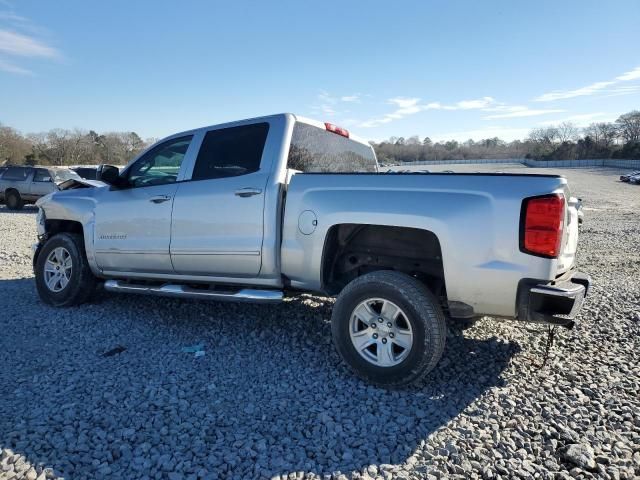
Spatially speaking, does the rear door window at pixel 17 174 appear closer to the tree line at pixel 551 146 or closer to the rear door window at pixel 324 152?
the rear door window at pixel 324 152

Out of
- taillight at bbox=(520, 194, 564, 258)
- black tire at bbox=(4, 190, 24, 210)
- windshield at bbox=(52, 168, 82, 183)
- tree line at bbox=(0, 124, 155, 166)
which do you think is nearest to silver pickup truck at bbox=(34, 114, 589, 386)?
taillight at bbox=(520, 194, 564, 258)

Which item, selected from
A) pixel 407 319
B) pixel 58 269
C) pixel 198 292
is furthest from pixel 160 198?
pixel 407 319

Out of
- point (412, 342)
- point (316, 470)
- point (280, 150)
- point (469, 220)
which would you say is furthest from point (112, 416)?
point (469, 220)

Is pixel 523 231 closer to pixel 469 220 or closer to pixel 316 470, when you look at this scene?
pixel 469 220

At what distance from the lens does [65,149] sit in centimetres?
6181

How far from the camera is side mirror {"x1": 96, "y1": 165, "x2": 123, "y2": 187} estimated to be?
4877 mm

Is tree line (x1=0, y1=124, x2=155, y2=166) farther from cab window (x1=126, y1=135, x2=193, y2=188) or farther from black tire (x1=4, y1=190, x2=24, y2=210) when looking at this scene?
cab window (x1=126, y1=135, x2=193, y2=188)

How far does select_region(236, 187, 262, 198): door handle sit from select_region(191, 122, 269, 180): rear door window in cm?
19

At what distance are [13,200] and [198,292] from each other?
1781 cm

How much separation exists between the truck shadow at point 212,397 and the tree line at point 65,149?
178 ft

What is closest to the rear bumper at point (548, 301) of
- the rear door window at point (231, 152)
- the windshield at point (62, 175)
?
the rear door window at point (231, 152)

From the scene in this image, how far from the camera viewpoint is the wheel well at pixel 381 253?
12.0 ft

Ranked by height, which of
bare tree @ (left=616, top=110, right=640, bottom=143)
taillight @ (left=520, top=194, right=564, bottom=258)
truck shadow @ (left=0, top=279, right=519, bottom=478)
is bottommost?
truck shadow @ (left=0, top=279, right=519, bottom=478)

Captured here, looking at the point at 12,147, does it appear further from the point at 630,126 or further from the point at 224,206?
the point at 630,126
